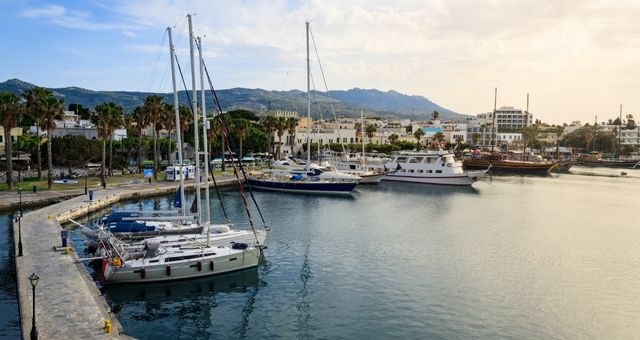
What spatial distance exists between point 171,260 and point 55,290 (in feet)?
22.2

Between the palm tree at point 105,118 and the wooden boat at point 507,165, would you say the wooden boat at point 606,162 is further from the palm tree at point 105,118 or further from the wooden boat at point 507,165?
the palm tree at point 105,118

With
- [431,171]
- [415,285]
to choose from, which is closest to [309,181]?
[431,171]

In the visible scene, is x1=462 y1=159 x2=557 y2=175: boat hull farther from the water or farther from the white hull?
the white hull

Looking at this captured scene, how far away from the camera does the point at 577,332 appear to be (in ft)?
81.1

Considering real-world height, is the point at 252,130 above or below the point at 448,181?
above

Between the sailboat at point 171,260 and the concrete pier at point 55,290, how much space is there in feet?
6.42

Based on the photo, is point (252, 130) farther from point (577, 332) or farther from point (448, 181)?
point (577, 332)

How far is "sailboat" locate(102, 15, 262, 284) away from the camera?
2958cm

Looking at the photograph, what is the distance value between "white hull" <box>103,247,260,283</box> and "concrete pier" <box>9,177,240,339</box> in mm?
2017

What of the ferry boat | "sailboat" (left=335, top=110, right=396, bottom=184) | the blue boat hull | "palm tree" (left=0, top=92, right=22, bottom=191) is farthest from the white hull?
the ferry boat

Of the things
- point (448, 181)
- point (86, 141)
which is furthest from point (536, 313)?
point (86, 141)

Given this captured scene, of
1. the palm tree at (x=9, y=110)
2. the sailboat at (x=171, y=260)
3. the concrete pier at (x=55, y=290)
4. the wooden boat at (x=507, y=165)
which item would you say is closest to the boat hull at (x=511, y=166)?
the wooden boat at (x=507, y=165)

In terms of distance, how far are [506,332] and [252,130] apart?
10399cm

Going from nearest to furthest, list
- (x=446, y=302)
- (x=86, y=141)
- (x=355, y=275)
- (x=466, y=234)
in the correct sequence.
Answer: (x=446, y=302) < (x=355, y=275) < (x=466, y=234) < (x=86, y=141)
